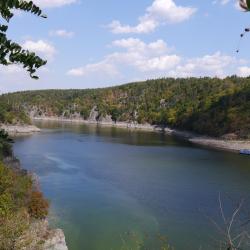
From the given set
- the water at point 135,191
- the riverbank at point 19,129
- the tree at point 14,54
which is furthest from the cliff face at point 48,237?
the riverbank at point 19,129

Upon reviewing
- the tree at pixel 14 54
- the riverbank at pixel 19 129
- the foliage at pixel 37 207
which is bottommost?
the foliage at pixel 37 207

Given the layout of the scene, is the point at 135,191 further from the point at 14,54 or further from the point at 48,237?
the point at 14,54

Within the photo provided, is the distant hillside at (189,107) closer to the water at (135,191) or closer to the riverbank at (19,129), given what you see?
the riverbank at (19,129)

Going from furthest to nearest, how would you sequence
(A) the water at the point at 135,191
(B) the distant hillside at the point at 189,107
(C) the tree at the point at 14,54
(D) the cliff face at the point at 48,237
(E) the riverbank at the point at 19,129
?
(E) the riverbank at the point at 19,129 < (B) the distant hillside at the point at 189,107 < (A) the water at the point at 135,191 < (D) the cliff face at the point at 48,237 < (C) the tree at the point at 14,54

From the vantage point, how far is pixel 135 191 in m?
44.8

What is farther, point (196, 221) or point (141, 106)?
point (141, 106)

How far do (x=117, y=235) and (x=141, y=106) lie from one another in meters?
152

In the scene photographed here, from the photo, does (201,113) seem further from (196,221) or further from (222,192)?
(196,221)

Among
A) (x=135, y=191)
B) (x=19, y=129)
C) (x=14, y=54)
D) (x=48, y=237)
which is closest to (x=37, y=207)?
(x=48, y=237)

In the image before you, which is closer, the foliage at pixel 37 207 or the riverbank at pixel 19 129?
the foliage at pixel 37 207

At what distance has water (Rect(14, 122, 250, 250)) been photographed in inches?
1187

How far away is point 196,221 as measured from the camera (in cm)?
3378

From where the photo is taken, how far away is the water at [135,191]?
98.9 ft

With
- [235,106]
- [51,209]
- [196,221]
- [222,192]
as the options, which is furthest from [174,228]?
[235,106]
